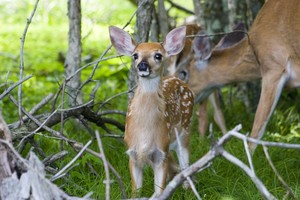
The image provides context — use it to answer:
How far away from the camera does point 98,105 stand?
8805 millimetres

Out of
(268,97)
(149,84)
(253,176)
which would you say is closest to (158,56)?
(149,84)

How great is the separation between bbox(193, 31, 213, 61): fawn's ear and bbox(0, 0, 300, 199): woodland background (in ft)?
1.72

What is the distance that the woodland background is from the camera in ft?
19.5

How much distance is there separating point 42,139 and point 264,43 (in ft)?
7.61

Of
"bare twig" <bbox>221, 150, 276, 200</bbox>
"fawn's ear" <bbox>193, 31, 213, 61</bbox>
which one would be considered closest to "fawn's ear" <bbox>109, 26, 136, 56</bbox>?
"bare twig" <bbox>221, 150, 276, 200</bbox>

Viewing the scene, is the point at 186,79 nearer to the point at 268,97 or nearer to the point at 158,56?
the point at 268,97

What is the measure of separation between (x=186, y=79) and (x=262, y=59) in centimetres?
110

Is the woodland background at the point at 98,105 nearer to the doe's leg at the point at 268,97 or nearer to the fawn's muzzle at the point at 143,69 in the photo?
the doe's leg at the point at 268,97

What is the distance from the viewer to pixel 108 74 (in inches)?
421

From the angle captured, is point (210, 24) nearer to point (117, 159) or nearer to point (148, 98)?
point (117, 159)

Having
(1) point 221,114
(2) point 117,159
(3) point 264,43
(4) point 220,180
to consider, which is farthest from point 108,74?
(4) point 220,180

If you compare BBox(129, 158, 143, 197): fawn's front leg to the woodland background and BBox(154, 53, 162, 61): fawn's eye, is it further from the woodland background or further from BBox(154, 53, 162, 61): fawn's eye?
BBox(154, 53, 162, 61): fawn's eye

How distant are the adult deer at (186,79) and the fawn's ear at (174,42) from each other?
2.15 meters

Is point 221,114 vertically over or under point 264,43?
under
